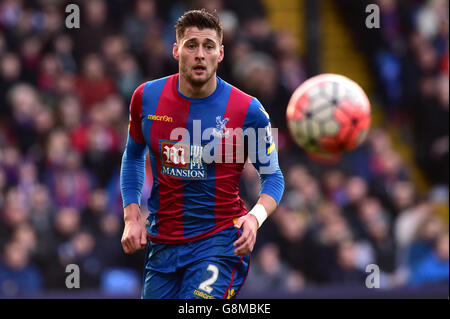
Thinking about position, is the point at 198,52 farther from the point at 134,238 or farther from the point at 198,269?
the point at 198,269

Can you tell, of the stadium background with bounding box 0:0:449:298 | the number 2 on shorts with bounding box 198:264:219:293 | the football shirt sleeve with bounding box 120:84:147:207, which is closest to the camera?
the number 2 on shorts with bounding box 198:264:219:293

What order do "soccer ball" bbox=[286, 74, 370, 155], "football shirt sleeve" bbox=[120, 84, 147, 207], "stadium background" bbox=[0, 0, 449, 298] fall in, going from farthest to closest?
1. "stadium background" bbox=[0, 0, 449, 298]
2. "soccer ball" bbox=[286, 74, 370, 155]
3. "football shirt sleeve" bbox=[120, 84, 147, 207]

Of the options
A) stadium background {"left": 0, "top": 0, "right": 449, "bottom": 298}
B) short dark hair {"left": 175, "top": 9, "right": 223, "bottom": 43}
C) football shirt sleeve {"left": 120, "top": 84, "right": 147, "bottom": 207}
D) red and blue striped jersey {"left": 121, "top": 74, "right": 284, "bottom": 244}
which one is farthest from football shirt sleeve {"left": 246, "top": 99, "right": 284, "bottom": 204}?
stadium background {"left": 0, "top": 0, "right": 449, "bottom": 298}

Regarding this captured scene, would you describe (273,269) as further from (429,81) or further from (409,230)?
(429,81)

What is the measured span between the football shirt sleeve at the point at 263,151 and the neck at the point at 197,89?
0.98 feet

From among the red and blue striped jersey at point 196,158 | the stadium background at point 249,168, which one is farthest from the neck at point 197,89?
the stadium background at point 249,168

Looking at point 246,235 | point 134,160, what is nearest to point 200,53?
point 134,160

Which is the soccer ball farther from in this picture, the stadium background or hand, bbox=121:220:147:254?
the stadium background

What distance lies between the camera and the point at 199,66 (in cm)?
570

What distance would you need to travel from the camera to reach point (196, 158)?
5.76 meters

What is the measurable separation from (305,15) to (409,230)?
170 inches

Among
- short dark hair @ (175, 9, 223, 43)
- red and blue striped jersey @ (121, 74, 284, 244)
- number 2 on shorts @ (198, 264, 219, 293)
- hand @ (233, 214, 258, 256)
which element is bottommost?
number 2 on shorts @ (198, 264, 219, 293)

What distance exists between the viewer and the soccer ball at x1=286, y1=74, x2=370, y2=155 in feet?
22.0

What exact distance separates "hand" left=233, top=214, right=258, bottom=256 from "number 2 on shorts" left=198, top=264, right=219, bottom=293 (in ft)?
1.03
